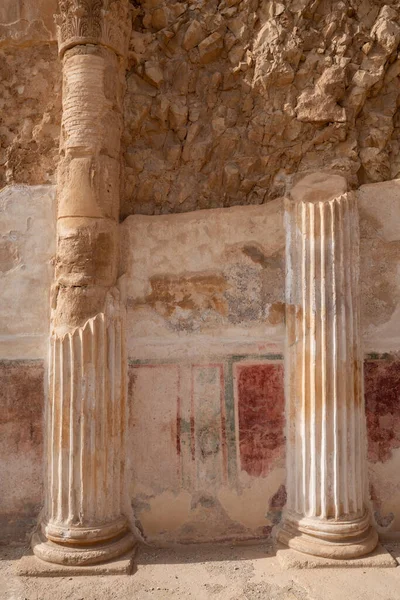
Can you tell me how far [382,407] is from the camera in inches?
161

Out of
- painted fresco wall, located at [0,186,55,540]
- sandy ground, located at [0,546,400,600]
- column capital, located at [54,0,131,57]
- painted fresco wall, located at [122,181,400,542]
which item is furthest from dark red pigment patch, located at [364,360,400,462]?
column capital, located at [54,0,131,57]

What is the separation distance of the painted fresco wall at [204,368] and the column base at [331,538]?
240 mm

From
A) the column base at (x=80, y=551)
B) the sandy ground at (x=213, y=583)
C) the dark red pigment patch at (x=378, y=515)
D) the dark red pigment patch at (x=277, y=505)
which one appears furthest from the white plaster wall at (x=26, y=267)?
the dark red pigment patch at (x=378, y=515)

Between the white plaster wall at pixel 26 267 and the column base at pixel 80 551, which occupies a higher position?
the white plaster wall at pixel 26 267

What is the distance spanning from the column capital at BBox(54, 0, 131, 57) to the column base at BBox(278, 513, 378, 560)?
3.80 meters

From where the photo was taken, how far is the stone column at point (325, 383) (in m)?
3.81

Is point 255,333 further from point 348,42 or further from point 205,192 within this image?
point 348,42

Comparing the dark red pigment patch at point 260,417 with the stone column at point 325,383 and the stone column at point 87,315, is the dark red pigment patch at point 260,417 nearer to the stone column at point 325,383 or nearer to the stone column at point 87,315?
the stone column at point 325,383

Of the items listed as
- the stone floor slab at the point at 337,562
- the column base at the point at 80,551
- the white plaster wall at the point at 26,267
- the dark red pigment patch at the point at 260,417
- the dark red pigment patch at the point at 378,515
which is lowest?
the stone floor slab at the point at 337,562

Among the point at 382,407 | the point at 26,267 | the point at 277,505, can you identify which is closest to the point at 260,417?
the point at 277,505

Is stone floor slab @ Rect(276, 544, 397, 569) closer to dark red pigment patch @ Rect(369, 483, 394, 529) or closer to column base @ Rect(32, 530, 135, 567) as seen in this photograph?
dark red pigment patch @ Rect(369, 483, 394, 529)

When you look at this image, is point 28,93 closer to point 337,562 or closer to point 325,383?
point 325,383

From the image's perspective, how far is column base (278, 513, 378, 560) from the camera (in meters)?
3.69

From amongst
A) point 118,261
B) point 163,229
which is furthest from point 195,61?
point 118,261
